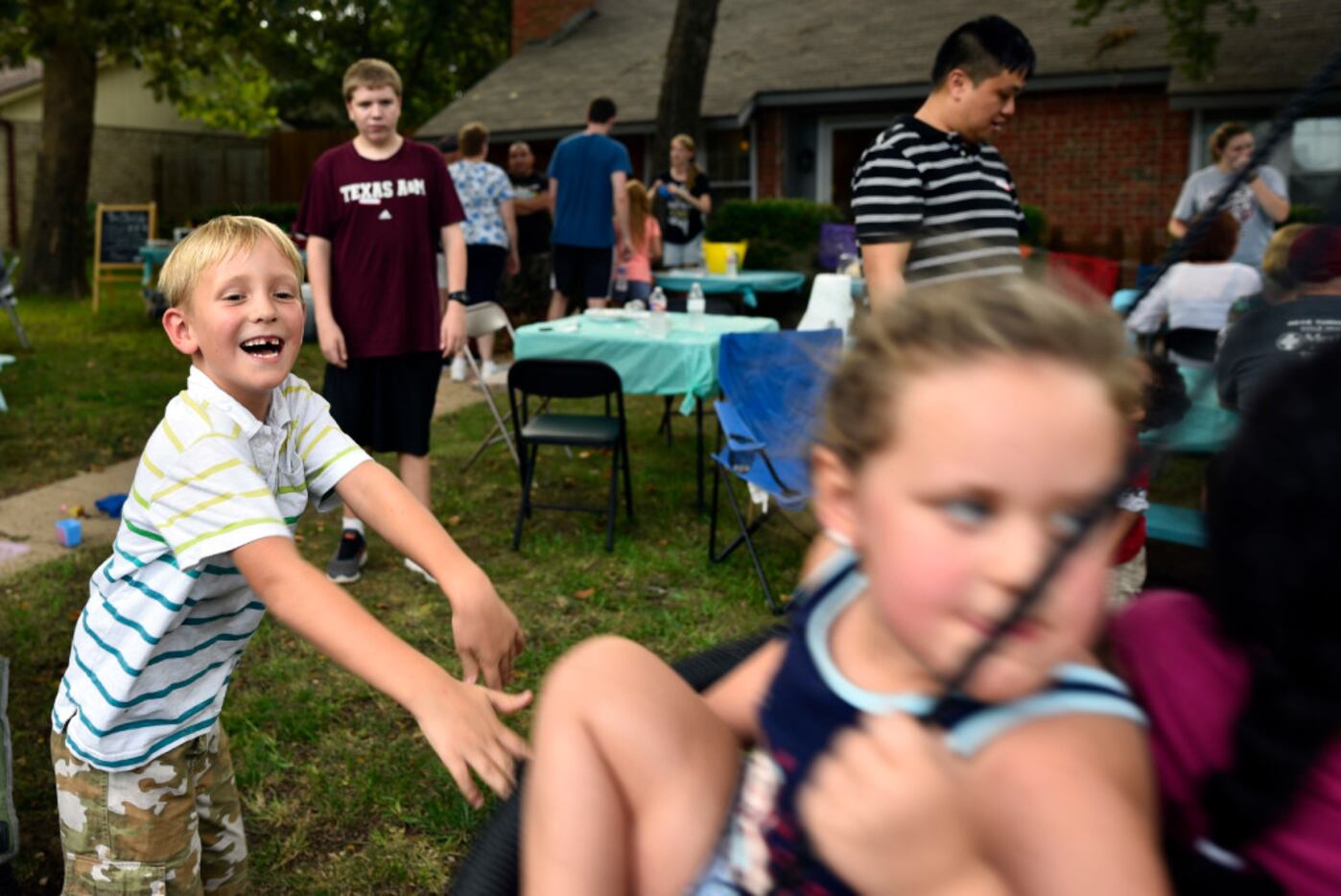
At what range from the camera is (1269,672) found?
885 mm

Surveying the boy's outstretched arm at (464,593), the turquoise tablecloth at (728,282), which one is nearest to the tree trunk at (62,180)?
the turquoise tablecloth at (728,282)

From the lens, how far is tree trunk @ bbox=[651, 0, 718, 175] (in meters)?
13.3

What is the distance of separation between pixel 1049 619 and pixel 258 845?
8.65 feet

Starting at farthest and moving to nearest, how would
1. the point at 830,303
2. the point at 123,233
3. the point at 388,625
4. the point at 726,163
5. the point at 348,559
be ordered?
the point at 726,163
the point at 123,233
the point at 830,303
the point at 348,559
the point at 388,625

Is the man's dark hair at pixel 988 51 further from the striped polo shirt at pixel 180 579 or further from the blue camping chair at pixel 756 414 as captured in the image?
the striped polo shirt at pixel 180 579

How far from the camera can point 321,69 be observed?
35.7m

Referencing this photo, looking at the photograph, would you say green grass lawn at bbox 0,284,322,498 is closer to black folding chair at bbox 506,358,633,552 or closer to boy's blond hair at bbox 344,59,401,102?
black folding chair at bbox 506,358,633,552

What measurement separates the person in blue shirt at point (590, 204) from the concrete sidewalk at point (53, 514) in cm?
357

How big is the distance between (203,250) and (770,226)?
11868 millimetres

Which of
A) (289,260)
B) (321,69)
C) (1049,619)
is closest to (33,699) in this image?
(289,260)

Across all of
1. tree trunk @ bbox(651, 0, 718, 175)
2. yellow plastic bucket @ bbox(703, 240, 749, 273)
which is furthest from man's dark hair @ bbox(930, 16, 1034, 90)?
tree trunk @ bbox(651, 0, 718, 175)

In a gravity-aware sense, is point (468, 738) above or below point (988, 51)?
→ below

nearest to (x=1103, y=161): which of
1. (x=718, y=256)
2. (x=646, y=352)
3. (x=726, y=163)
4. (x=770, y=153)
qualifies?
(x=770, y=153)

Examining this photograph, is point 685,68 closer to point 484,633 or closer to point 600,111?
point 600,111
